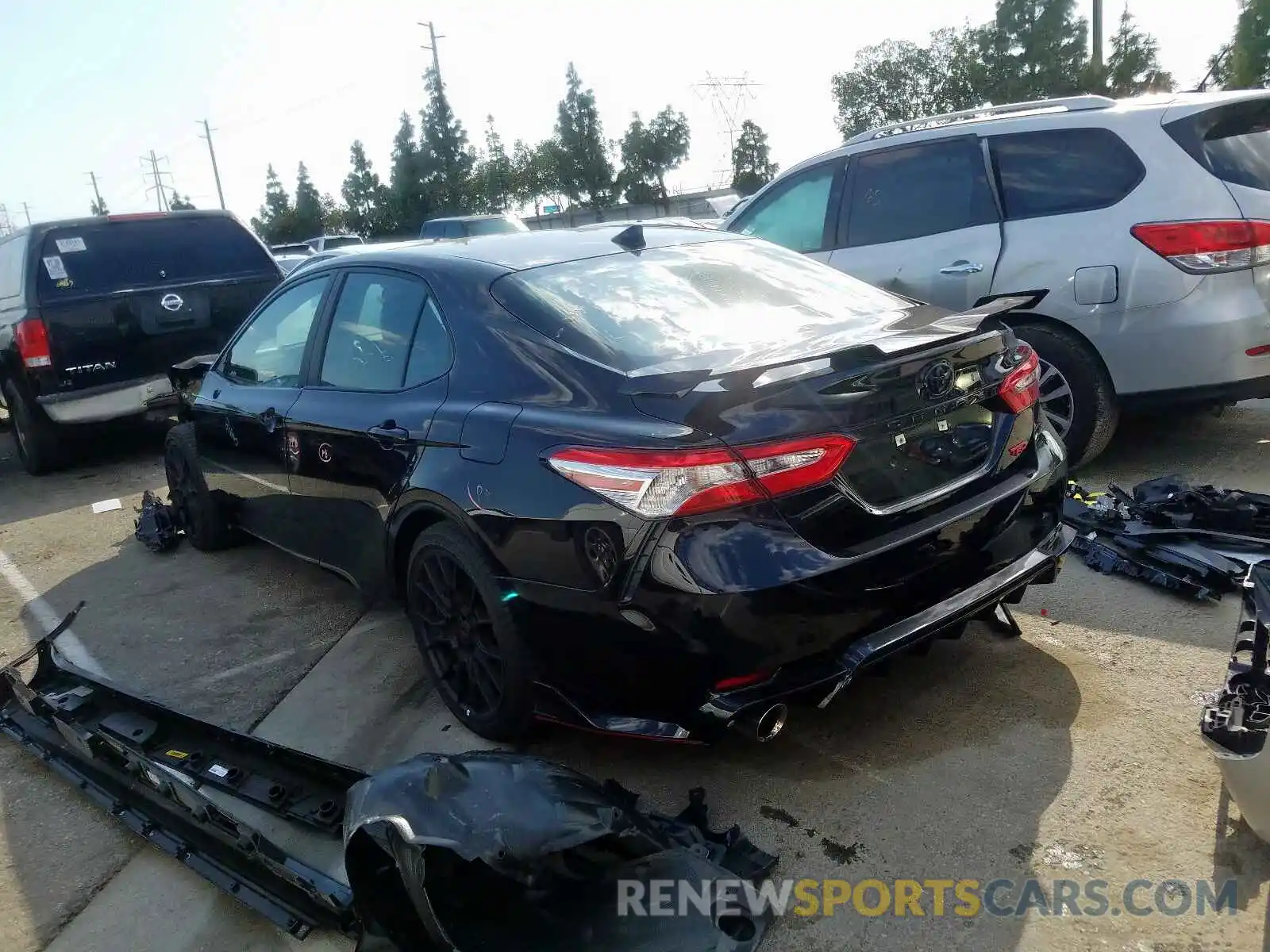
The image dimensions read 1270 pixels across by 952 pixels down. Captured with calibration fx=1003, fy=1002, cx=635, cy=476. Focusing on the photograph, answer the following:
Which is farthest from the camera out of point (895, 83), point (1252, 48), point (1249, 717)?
point (895, 83)

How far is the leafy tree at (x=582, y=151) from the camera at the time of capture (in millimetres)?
55344

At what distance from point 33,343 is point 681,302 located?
6.28m

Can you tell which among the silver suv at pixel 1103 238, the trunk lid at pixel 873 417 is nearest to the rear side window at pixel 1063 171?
the silver suv at pixel 1103 238

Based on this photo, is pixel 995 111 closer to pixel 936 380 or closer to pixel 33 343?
pixel 936 380

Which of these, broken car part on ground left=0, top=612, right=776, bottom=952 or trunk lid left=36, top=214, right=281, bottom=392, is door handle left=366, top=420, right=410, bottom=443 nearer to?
broken car part on ground left=0, top=612, right=776, bottom=952

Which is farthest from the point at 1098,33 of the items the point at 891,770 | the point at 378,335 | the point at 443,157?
the point at 443,157

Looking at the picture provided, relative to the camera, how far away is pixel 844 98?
49562 mm

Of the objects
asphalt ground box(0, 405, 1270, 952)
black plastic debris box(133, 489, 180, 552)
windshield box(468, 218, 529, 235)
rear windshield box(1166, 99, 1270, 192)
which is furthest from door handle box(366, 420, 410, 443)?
windshield box(468, 218, 529, 235)

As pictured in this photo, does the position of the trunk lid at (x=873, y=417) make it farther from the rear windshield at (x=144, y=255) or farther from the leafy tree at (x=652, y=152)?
the leafy tree at (x=652, y=152)

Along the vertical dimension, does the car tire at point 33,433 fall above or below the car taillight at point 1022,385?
below

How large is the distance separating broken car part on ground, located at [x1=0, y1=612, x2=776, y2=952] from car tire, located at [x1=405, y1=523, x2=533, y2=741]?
42cm

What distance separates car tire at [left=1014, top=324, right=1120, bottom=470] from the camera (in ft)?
16.3

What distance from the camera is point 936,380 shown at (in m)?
2.80

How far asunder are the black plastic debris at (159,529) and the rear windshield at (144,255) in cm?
270
